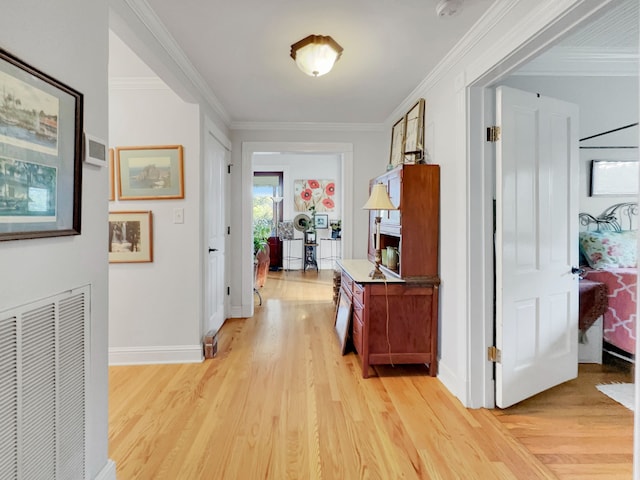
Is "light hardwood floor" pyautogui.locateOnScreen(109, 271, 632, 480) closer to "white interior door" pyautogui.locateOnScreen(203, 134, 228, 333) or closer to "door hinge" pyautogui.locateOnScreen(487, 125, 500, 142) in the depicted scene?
"white interior door" pyautogui.locateOnScreen(203, 134, 228, 333)

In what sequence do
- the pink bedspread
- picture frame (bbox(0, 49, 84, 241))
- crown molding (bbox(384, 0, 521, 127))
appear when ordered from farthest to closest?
the pink bedspread → crown molding (bbox(384, 0, 521, 127)) → picture frame (bbox(0, 49, 84, 241))

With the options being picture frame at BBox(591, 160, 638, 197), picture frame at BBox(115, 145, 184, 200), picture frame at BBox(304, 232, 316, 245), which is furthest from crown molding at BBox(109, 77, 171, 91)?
picture frame at BBox(304, 232, 316, 245)

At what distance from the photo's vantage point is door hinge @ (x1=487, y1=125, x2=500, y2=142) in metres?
2.05

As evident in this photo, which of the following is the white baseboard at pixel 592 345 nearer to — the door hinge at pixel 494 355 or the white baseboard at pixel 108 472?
the door hinge at pixel 494 355

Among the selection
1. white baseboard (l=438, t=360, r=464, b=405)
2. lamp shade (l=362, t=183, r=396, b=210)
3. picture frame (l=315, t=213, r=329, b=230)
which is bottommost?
white baseboard (l=438, t=360, r=464, b=405)

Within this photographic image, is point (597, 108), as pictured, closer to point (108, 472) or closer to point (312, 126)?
point (312, 126)

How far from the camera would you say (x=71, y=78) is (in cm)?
124

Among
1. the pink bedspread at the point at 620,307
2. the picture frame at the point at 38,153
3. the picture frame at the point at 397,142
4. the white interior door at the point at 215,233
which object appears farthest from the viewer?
the picture frame at the point at 397,142

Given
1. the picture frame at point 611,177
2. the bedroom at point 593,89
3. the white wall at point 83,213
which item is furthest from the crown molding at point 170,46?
the picture frame at point 611,177

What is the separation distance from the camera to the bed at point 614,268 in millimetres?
2570

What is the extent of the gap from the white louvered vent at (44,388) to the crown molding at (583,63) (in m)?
3.16

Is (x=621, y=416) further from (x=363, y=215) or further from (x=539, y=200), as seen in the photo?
(x=363, y=215)

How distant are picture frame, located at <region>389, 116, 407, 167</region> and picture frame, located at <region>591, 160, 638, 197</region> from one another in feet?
5.72

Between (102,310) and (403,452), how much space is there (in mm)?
1625
